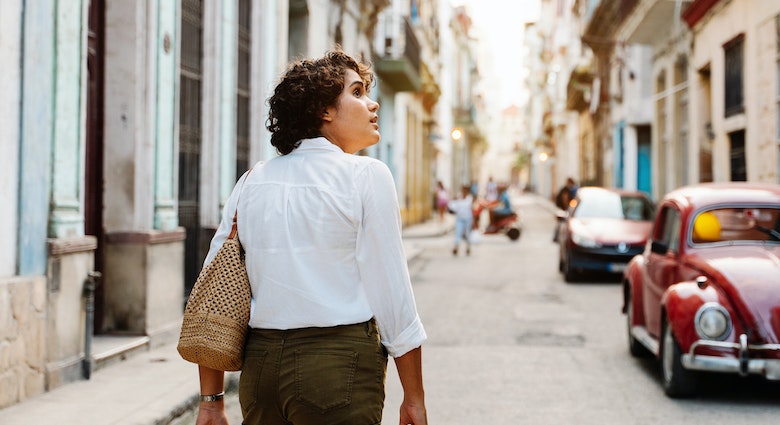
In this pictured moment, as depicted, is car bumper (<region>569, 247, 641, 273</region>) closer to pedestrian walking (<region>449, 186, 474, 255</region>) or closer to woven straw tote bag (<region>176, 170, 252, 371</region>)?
pedestrian walking (<region>449, 186, 474, 255</region>)

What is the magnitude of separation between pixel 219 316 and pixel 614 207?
49.8 feet

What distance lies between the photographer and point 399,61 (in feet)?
86.3

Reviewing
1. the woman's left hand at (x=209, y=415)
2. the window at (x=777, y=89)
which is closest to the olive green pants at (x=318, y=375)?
the woman's left hand at (x=209, y=415)

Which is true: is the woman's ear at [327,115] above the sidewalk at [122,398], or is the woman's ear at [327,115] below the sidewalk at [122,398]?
above

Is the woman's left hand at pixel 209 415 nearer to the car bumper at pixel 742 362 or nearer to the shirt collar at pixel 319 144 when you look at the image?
the shirt collar at pixel 319 144

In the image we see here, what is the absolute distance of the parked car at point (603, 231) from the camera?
1568cm

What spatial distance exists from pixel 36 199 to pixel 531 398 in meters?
3.68

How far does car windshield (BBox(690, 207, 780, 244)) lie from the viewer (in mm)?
7617

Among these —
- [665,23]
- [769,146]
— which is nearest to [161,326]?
[769,146]

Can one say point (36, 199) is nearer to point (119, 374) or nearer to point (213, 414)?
point (119, 374)

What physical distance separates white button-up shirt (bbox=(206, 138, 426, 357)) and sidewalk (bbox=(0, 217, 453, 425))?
3459 mm

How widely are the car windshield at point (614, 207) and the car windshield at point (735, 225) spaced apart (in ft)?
30.0

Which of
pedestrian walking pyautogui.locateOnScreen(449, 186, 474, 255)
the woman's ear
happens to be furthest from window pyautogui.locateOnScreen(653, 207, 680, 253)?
pedestrian walking pyautogui.locateOnScreen(449, 186, 474, 255)

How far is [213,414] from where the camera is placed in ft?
9.02
